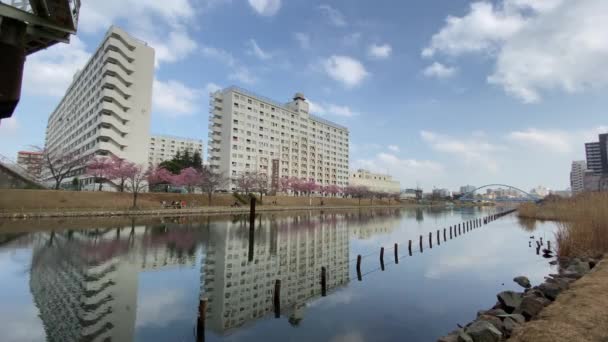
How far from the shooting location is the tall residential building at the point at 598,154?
399 feet

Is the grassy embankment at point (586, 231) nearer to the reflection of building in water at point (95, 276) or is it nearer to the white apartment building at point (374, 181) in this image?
the reflection of building in water at point (95, 276)

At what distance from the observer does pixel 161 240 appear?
2194 cm

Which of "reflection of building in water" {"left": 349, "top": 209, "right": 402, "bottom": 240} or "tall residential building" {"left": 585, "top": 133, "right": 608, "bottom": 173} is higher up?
"tall residential building" {"left": 585, "top": 133, "right": 608, "bottom": 173}

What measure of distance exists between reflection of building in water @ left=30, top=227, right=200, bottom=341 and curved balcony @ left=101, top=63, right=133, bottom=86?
155 feet

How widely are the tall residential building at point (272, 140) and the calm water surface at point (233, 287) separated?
212 feet

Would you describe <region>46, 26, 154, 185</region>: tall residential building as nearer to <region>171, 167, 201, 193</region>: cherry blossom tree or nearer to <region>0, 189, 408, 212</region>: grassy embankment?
<region>171, 167, 201, 193</region>: cherry blossom tree

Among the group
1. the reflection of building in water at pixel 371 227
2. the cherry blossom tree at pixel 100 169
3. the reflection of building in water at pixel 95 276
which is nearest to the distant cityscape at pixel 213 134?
the cherry blossom tree at pixel 100 169

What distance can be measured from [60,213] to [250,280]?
3271 cm

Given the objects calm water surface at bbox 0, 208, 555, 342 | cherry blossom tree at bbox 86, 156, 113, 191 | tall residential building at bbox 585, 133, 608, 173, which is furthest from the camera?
tall residential building at bbox 585, 133, 608, 173

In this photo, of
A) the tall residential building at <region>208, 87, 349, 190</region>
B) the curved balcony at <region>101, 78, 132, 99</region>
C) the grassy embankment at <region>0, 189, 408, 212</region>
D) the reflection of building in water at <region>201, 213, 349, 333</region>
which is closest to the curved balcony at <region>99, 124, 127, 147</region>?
the curved balcony at <region>101, 78, 132, 99</region>

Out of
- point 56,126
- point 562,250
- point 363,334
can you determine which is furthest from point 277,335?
point 56,126

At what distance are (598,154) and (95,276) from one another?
6675 inches

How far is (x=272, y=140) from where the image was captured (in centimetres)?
10188

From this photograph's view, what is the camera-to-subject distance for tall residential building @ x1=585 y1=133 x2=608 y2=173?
121562 millimetres
